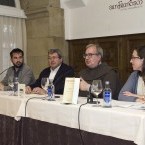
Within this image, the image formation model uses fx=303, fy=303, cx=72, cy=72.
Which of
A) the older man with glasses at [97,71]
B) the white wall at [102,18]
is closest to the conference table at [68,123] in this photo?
the older man with glasses at [97,71]

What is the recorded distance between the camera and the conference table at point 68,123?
1.87 metres

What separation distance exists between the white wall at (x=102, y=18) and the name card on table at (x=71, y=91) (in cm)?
237

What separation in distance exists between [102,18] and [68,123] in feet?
9.72

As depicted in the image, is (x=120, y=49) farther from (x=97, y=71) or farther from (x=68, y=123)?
(x=68, y=123)

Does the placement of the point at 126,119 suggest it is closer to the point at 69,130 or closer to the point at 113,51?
the point at 69,130

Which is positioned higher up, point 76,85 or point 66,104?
point 76,85

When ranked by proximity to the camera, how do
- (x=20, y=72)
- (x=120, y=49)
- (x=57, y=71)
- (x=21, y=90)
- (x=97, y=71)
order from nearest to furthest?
(x=21, y=90)
(x=97, y=71)
(x=57, y=71)
(x=20, y=72)
(x=120, y=49)

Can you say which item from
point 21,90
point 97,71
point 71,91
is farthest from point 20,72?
point 71,91

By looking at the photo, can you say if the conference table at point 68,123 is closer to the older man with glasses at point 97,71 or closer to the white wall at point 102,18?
the older man with glasses at point 97,71

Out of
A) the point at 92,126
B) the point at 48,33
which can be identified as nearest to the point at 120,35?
the point at 48,33

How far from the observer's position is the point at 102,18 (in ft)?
16.0

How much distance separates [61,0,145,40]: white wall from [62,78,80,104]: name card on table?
7.77 ft

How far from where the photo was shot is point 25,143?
8.95ft

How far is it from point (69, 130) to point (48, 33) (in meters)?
3.20
